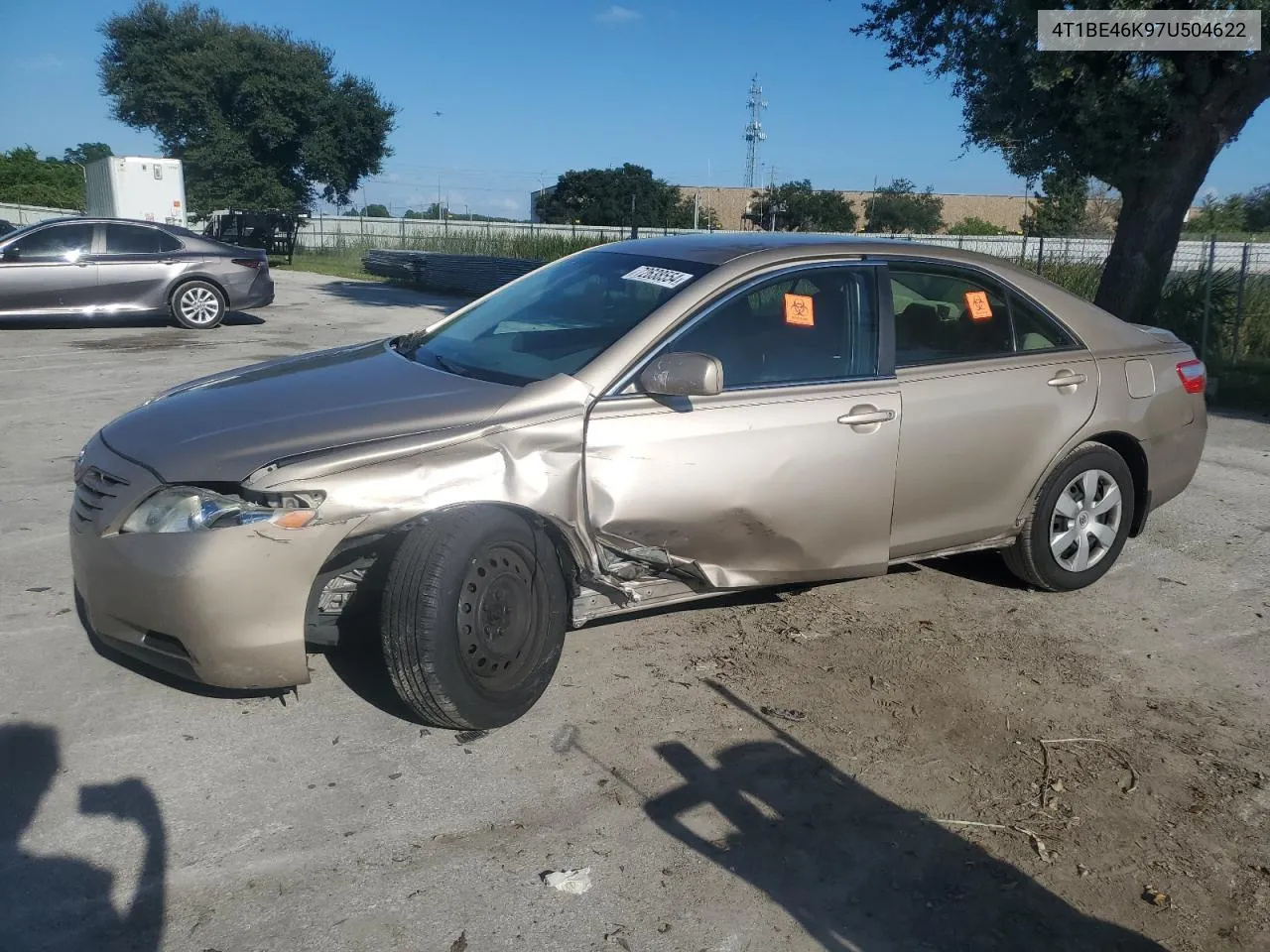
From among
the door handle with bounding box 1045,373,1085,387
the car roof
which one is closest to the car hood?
the car roof

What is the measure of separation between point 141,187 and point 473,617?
3162 centimetres

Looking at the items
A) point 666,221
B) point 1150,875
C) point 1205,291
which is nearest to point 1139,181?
point 1205,291

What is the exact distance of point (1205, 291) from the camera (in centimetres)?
1316

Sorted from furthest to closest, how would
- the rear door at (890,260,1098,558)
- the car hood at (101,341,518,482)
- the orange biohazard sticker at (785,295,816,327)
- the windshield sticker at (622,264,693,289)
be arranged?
the rear door at (890,260,1098,558), the orange biohazard sticker at (785,295,816,327), the windshield sticker at (622,264,693,289), the car hood at (101,341,518,482)

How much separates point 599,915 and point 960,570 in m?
3.44

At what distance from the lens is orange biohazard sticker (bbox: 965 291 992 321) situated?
5003mm

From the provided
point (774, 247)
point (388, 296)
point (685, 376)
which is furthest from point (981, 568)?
point (388, 296)

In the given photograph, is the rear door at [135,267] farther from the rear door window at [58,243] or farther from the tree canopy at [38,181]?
the tree canopy at [38,181]

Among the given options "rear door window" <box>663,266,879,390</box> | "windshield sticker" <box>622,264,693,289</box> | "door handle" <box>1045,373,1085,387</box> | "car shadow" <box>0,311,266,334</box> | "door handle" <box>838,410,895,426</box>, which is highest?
"windshield sticker" <box>622,264,693,289</box>

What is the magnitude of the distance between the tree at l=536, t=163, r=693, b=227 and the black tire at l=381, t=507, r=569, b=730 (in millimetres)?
51109

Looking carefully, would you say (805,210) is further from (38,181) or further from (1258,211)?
(38,181)

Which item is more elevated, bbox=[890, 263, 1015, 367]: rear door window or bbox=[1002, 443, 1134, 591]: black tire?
bbox=[890, 263, 1015, 367]: rear door window

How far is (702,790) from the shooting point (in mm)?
3471

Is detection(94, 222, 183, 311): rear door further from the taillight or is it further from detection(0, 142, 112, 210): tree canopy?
detection(0, 142, 112, 210): tree canopy
